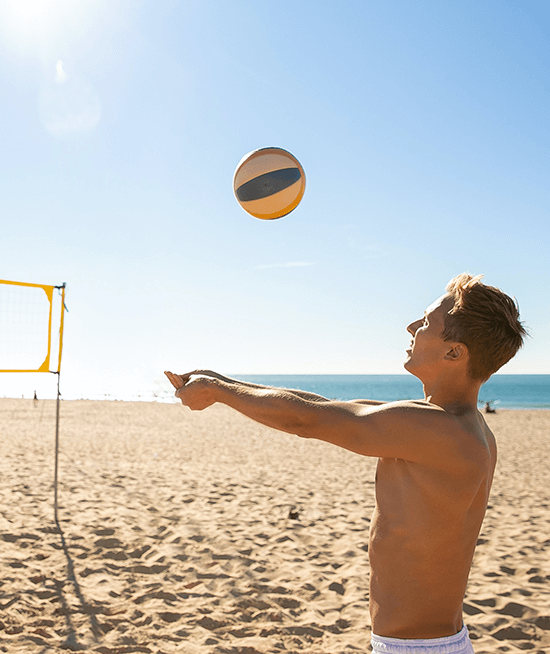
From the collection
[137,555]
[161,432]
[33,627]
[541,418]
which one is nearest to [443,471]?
[33,627]

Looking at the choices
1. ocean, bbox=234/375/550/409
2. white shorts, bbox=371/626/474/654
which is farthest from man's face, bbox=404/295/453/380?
ocean, bbox=234/375/550/409

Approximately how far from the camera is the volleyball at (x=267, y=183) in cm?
359

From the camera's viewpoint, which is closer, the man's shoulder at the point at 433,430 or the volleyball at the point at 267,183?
the man's shoulder at the point at 433,430

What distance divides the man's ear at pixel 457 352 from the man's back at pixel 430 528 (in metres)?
0.14

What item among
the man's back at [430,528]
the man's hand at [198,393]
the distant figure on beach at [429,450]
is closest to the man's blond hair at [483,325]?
the distant figure on beach at [429,450]

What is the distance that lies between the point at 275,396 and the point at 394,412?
0.94ft

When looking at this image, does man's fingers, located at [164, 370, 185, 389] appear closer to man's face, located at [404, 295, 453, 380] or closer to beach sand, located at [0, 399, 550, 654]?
man's face, located at [404, 295, 453, 380]

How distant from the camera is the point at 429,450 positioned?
1.15 m

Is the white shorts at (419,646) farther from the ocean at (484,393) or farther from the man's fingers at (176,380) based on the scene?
the ocean at (484,393)

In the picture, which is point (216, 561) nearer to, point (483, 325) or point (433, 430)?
point (433, 430)

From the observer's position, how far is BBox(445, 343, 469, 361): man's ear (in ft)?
4.05

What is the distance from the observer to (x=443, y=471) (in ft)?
3.84

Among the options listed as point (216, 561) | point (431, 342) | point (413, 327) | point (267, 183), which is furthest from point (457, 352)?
point (216, 561)

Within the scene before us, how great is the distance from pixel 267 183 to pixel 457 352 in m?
2.65
